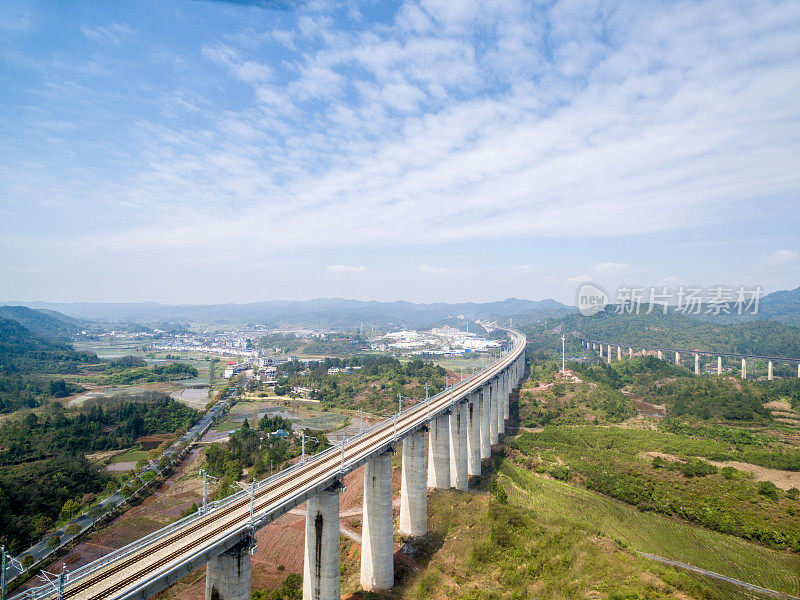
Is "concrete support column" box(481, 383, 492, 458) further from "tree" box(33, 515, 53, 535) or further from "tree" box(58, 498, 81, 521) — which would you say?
"tree" box(33, 515, 53, 535)

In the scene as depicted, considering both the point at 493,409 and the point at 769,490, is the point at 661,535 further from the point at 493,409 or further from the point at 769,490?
the point at 493,409

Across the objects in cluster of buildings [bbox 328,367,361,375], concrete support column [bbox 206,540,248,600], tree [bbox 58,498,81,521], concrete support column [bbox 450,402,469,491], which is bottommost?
tree [bbox 58,498,81,521]

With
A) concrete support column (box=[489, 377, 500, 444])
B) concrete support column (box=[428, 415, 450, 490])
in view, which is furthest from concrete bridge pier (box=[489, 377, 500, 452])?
concrete support column (box=[428, 415, 450, 490])

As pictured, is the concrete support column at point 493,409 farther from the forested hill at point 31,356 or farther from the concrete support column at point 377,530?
the forested hill at point 31,356

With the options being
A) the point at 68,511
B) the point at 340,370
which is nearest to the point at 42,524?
the point at 68,511

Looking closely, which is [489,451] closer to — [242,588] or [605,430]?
[605,430]

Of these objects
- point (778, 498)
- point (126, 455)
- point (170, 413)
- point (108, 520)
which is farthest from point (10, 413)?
point (778, 498)
